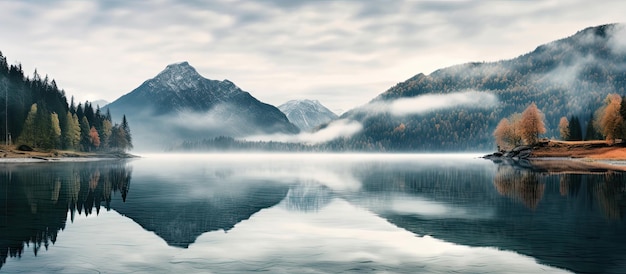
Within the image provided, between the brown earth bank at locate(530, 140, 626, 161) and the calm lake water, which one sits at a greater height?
the brown earth bank at locate(530, 140, 626, 161)

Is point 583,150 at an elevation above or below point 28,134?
below

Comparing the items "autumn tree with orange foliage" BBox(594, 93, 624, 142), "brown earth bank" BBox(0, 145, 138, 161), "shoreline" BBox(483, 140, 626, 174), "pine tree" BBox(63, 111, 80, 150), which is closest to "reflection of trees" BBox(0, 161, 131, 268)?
"brown earth bank" BBox(0, 145, 138, 161)

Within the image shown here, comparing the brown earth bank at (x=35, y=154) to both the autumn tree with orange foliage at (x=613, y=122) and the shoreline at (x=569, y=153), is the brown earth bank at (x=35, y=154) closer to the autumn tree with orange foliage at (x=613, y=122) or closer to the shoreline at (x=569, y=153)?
the shoreline at (x=569, y=153)

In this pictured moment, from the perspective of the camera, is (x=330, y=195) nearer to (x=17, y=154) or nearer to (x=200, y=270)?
(x=200, y=270)

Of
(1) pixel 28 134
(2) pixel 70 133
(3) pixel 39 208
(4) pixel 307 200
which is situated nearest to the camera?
(3) pixel 39 208

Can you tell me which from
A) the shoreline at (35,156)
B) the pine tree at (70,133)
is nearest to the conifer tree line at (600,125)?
the shoreline at (35,156)

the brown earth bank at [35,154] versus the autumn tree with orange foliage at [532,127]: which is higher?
the autumn tree with orange foliage at [532,127]

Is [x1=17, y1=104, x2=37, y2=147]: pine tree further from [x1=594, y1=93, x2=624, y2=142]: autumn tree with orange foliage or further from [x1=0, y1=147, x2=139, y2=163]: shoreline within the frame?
[x1=594, y1=93, x2=624, y2=142]: autumn tree with orange foliage

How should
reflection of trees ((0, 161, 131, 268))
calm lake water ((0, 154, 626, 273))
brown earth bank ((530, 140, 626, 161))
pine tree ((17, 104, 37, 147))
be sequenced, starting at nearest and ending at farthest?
calm lake water ((0, 154, 626, 273)) < reflection of trees ((0, 161, 131, 268)) < brown earth bank ((530, 140, 626, 161)) < pine tree ((17, 104, 37, 147))

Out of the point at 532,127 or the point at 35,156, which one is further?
the point at 532,127

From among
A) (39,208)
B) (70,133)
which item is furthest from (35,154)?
(39,208)

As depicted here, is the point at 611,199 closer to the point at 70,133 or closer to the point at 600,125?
the point at 600,125

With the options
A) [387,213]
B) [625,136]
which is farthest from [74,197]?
[625,136]

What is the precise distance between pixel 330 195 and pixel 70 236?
1208 inches
